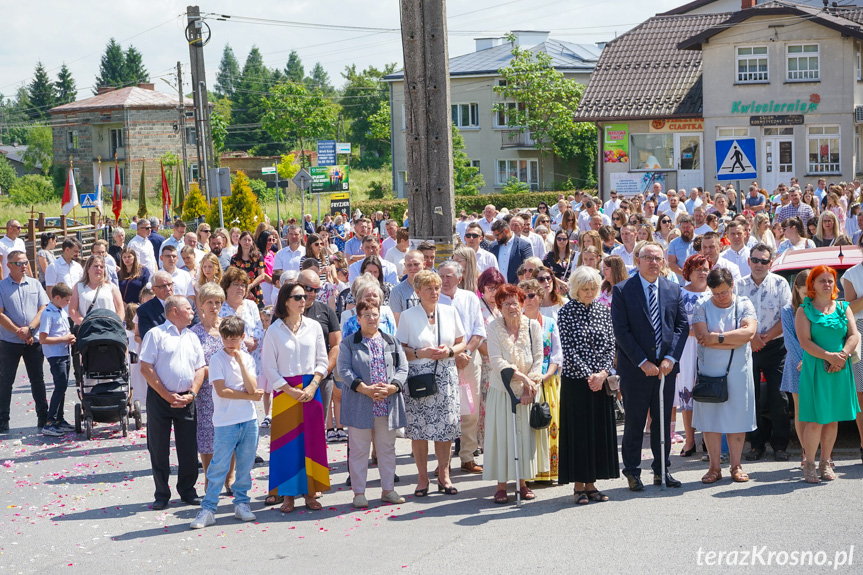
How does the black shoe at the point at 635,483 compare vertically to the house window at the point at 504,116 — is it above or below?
below

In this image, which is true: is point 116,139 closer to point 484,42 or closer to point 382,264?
point 484,42

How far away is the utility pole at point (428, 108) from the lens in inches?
425

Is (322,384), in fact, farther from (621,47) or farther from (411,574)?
(621,47)

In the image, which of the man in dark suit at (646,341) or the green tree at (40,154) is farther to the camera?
the green tree at (40,154)

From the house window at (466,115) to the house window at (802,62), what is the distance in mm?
24888

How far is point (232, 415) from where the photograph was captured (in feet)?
27.4

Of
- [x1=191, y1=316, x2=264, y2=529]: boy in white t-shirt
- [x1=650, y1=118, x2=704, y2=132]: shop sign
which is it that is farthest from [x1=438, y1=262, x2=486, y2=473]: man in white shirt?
[x1=650, y1=118, x2=704, y2=132]: shop sign

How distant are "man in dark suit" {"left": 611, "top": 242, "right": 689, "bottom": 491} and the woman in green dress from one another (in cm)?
108

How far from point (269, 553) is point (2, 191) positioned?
10308 centimetres

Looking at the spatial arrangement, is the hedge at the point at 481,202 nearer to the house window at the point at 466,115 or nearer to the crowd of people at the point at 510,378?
the house window at the point at 466,115

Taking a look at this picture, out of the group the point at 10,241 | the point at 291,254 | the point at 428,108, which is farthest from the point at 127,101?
the point at 428,108

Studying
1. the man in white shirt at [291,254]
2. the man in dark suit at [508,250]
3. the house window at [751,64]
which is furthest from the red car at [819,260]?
the house window at [751,64]

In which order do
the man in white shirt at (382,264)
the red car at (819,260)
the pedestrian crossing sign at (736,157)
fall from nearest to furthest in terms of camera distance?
the red car at (819,260)
the man in white shirt at (382,264)
the pedestrian crossing sign at (736,157)

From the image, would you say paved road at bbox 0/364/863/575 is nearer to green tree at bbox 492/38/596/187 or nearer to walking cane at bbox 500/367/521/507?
walking cane at bbox 500/367/521/507
